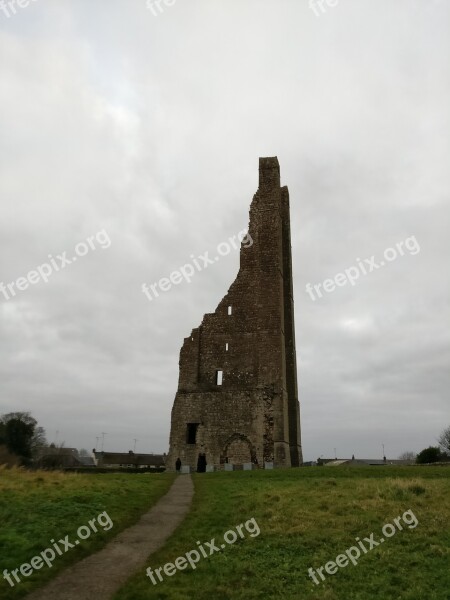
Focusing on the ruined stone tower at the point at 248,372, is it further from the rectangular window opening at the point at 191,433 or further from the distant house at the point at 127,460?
the distant house at the point at 127,460

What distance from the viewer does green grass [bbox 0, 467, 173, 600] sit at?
870cm

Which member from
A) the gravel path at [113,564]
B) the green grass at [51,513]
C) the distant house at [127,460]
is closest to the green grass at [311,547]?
the gravel path at [113,564]

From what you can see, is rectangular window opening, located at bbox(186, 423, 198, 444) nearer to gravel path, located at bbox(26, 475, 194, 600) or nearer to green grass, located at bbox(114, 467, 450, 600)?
green grass, located at bbox(114, 467, 450, 600)

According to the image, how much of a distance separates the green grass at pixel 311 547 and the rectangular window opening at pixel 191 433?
51.2ft

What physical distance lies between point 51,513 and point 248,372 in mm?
20892

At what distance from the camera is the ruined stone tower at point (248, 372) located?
1192 inches

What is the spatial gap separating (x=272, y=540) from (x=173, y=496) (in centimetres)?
800

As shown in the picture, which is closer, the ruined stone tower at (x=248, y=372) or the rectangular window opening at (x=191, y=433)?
the ruined stone tower at (x=248, y=372)

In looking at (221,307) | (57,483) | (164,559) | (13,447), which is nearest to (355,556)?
(164,559)

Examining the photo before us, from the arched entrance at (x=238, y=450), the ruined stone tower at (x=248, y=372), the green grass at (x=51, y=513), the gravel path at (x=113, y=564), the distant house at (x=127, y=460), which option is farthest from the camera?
the distant house at (x=127, y=460)

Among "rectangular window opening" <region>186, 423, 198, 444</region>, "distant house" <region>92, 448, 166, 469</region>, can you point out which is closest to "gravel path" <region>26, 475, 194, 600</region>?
"rectangular window opening" <region>186, 423, 198, 444</region>

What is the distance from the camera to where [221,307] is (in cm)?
3381

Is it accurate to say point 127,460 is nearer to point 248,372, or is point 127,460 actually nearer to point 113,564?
point 248,372

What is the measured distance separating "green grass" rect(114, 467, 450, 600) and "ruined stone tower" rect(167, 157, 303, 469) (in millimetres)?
14592
